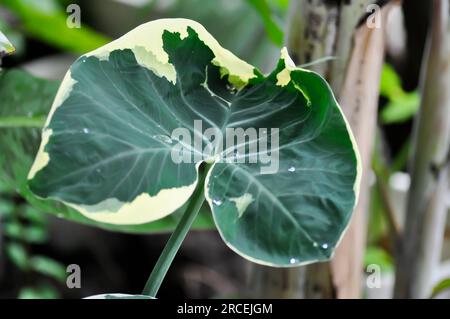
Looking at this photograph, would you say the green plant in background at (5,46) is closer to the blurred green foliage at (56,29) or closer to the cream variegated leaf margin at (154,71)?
the cream variegated leaf margin at (154,71)

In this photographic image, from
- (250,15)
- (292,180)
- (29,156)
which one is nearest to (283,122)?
(292,180)

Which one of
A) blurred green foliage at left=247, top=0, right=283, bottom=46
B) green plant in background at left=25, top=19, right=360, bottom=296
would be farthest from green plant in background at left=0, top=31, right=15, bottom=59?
blurred green foliage at left=247, top=0, right=283, bottom=46

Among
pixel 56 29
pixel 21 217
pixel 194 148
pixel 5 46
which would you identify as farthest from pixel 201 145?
pixel 21 217

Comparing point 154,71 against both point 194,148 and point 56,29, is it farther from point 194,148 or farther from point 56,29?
point 56,29

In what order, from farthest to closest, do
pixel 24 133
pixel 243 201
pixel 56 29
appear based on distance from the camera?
pixel 56 29 < pixel 24 133 < pixel 243 201

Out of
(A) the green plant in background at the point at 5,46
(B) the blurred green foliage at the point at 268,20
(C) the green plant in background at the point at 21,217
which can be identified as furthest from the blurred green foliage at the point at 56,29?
(A) the green plant in background at the point at 5,46

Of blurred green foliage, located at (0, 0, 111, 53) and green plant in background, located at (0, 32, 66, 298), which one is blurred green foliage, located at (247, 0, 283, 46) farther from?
blurred green foliage, located at (0, 0, 111, 53)

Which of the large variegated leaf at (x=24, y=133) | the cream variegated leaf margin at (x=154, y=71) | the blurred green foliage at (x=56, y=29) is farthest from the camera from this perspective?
the blurred green foliage at (x=56, y=29)

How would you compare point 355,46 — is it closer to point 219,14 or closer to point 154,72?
point 154,72
